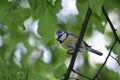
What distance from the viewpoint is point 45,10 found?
213 centimetres

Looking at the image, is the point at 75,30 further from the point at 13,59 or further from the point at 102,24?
the point at 102,24

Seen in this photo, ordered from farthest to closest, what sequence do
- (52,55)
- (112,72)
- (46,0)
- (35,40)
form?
(35,40)
(52,55)
(112,72)
(46,0)

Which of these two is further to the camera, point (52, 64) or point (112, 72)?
point (52, 64)

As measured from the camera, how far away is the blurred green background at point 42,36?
2.04 m

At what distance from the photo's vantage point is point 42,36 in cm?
215

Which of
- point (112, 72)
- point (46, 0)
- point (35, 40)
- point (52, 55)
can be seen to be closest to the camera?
point (46, 0)

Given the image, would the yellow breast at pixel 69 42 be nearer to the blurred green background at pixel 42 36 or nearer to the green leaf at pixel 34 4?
the blurred green background at pixel 42 36

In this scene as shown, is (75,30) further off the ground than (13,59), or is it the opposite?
(75,30)

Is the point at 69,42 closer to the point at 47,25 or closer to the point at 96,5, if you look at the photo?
the point at 47,25

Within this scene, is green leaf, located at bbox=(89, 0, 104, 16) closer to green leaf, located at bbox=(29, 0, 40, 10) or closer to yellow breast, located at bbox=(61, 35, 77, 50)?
green leaf, located at bbox=(29, 0, 40, 10)

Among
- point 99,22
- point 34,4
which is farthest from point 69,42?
point 34,4

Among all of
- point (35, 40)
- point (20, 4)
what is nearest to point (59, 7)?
point (20, 4)

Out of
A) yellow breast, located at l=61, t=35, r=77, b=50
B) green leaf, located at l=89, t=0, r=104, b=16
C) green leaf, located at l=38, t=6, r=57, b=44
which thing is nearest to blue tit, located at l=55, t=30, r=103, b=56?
yellow breast, located at l=61, t=35, r=77, b=50

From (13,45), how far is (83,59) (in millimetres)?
696
